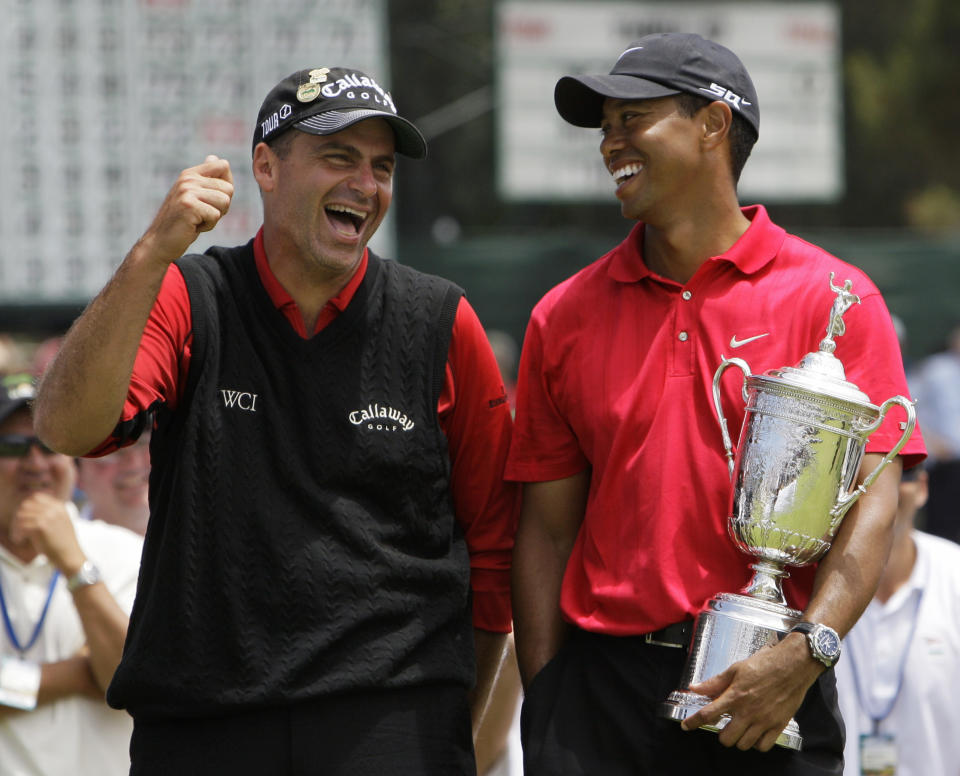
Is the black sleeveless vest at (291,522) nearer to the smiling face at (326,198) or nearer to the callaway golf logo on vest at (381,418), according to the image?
the callaway golf logo on vest at (381,418)

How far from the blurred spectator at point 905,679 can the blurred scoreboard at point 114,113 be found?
22.3ft

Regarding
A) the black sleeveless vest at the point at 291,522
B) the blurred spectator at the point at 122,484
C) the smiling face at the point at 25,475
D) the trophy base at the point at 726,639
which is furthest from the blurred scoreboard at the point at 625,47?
the trophy base at the point at 726,639

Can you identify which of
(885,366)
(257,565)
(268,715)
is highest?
(885,366)

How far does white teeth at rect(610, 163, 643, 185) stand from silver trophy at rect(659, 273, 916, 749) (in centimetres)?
53

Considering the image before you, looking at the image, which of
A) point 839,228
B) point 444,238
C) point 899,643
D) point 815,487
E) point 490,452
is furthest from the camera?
point 839,228

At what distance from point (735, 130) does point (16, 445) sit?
258 cm

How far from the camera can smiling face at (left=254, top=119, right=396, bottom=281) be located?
3.50m

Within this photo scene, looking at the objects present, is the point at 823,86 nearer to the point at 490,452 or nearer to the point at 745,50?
the point at 745,50

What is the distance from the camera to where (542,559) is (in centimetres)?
357

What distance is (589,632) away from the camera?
3406 mm

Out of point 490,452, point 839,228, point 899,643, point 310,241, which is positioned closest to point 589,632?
point 490,452

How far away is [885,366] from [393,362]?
1.09m

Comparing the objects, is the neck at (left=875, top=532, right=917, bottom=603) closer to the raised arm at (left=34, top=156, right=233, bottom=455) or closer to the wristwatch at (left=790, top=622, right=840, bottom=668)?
the wristwatch at (left=790, top=622, right=840, bottom=668)

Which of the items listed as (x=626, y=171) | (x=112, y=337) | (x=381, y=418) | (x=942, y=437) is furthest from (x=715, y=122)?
(x=942, y=437)
